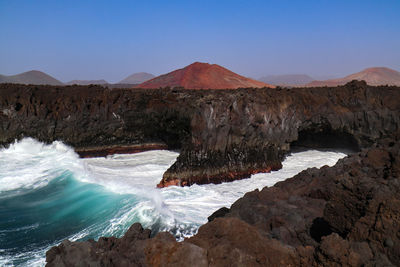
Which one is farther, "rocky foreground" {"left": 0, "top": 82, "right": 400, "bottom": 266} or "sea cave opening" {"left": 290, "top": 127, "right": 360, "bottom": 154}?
"sea cave opening" {"left": 290, "top": 127, "right": 360, "bottom": 154}

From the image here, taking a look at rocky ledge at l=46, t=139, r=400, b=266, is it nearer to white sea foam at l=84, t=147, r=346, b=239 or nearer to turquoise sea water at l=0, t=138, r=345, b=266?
turquoise sea water at l=0, t=138, r=345, b=266

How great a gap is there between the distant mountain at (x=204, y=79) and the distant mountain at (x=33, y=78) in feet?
98.1

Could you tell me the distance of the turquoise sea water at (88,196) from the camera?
26.9ft

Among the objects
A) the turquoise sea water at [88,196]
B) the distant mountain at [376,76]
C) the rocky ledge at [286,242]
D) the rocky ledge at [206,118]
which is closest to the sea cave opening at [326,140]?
the rocky ledge at [206,118]

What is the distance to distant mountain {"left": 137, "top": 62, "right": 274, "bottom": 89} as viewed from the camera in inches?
1345

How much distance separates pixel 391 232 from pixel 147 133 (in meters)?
15.5

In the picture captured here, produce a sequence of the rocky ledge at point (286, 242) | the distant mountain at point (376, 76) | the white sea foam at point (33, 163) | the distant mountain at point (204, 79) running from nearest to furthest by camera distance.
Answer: the rocky ledge at point (286, 242)
the white sea foam at point (33, 163)
the distant mountain at point (204, 79)
the distant mountain at point (376, 76)

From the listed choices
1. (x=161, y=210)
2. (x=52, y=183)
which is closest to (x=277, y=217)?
(x=161, y=210)

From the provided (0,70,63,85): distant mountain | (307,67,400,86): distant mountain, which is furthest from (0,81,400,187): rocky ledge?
(0,70,63,85): distant mountain

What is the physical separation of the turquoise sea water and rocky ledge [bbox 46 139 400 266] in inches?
138

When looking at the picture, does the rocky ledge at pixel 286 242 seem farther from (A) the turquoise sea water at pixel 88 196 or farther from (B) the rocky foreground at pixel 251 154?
(A) the turquoise sea water at pixel 88 196

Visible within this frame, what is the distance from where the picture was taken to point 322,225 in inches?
175

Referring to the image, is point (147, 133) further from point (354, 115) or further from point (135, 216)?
point (354, 115)

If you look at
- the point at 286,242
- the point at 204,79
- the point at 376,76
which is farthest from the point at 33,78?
the point at 286,242
